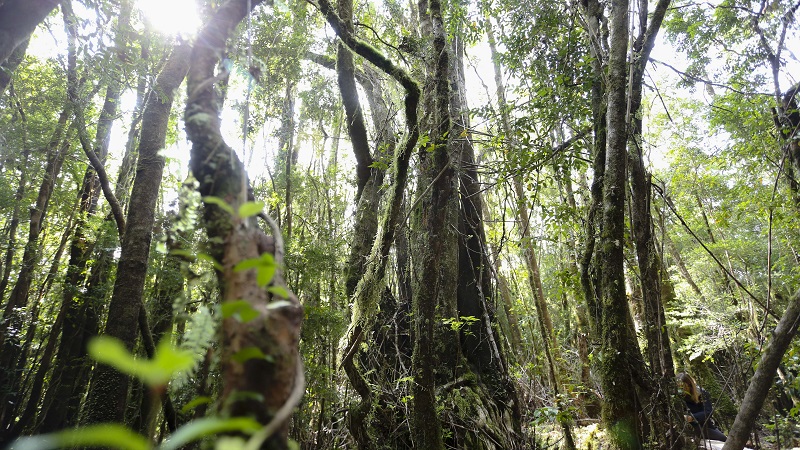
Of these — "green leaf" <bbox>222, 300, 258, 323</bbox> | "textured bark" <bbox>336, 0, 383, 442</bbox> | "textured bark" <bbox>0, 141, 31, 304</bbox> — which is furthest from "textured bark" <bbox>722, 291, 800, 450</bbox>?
"textured bark" <bbox>0, 141, 31, 304</bbox>

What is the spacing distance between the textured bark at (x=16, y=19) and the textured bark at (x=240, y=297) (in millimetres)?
2203

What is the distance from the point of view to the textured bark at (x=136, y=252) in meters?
3.67

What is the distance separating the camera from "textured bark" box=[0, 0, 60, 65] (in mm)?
2461

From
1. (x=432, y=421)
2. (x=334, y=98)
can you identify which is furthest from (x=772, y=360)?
(x=334, y=98)

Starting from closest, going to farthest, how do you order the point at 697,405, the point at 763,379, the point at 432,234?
1. the point at 763,379
2. the point at 432,234
3. the point at 697,405

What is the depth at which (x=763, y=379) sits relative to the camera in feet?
8.65

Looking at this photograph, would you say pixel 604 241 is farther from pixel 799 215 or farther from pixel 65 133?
pixel 65 133

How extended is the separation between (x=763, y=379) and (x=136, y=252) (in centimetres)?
469

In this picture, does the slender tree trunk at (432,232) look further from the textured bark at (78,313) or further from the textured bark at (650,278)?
the textured bark at (78,313)

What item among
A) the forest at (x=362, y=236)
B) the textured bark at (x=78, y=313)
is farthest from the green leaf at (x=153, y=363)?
the textured bark at (x=78, y=313)

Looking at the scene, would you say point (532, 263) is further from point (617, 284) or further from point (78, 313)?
point (78, 313)

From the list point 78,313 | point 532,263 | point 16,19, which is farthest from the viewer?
point 532,263

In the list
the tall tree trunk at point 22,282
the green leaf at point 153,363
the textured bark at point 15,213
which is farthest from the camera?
the tall tree trunk at point 22,282

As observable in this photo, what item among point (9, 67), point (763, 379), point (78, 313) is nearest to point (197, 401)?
point (763, 379)
